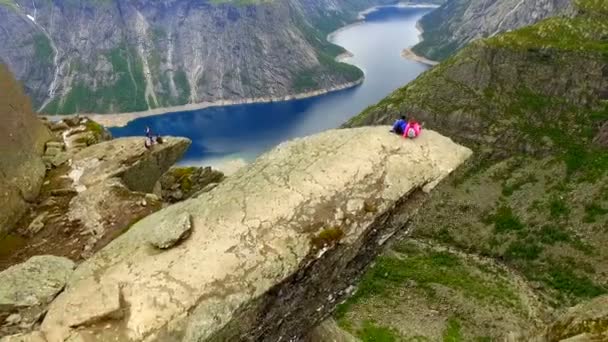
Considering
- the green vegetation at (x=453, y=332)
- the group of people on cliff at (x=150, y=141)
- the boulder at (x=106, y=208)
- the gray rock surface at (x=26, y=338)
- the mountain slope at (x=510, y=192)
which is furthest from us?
the mountain slope at (x=510, y=192)

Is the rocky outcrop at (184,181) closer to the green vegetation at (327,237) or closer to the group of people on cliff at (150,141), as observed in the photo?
the group of people on cliff at (150,141)

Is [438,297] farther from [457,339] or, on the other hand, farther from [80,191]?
[80,191]

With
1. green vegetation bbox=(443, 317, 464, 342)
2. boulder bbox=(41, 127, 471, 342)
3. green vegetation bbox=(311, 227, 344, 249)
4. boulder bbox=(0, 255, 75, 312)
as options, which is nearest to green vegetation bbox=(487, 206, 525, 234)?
green vegetation bbox=(443, 317, 464, 342)

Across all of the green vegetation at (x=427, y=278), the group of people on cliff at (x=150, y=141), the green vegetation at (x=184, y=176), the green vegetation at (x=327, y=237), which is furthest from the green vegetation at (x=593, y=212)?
the green vegetation at (x=327, y=237)

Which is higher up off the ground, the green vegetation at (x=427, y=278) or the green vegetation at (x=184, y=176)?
the green vegetation at (x=184, y=176)

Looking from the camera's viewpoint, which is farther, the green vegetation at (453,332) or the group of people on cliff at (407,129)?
the green vegetation at (453,332)

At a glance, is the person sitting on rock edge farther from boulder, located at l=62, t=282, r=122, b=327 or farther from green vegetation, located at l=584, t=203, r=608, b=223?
green vegetation, located at l=584, t=203, r=608, b=223

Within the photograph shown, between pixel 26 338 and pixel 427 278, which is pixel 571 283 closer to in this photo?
pixel 427 278
